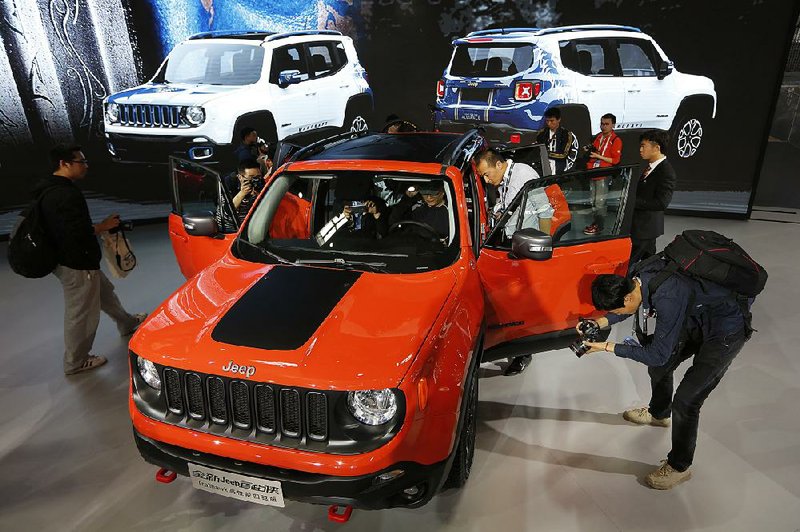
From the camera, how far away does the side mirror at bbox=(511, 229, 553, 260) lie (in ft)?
8.93

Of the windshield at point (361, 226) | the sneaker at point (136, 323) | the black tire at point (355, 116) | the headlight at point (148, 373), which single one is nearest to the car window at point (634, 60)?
the black tire at point (355, 116)

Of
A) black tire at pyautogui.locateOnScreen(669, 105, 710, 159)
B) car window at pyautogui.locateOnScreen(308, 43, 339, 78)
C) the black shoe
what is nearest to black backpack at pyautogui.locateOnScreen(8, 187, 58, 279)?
the black shoe

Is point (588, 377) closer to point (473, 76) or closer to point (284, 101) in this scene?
point (473, 76)

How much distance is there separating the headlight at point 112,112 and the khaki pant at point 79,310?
385cm

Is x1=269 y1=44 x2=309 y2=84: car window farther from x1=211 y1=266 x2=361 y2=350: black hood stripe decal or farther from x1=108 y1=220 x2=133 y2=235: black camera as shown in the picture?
x1=211 y1=266 x2=361 y2=350: black hood stripe decal

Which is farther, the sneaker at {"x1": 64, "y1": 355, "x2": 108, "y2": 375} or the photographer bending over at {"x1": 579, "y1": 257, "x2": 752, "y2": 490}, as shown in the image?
the sneaker at {"x1": 64, "y1": 355, "x2": 108, "y2": 375}

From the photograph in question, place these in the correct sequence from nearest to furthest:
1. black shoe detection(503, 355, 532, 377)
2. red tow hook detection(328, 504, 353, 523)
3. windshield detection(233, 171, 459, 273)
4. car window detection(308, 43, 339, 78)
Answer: red tow hook detection(328, 504, 353, 523)
windshield detection(233, 171, 459, 273)
black shoe detection(503, 355, 532, 377)
car window detection(308, 43, 339, 78)

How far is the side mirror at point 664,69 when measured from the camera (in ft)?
23.9

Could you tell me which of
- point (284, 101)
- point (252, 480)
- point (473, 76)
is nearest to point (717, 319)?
point (252, 480)

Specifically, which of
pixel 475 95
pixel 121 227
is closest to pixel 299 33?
pixel 475 95

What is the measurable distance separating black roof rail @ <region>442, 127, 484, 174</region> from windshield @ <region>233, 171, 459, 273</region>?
5.3 inches

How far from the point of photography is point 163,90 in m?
6.83

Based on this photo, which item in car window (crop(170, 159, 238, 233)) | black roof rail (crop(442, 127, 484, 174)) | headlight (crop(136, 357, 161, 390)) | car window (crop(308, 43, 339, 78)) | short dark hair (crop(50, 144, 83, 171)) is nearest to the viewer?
headlight (crop(136, 357, 161, 390))

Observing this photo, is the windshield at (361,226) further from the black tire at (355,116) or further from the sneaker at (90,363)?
the black tire at (355,116)
